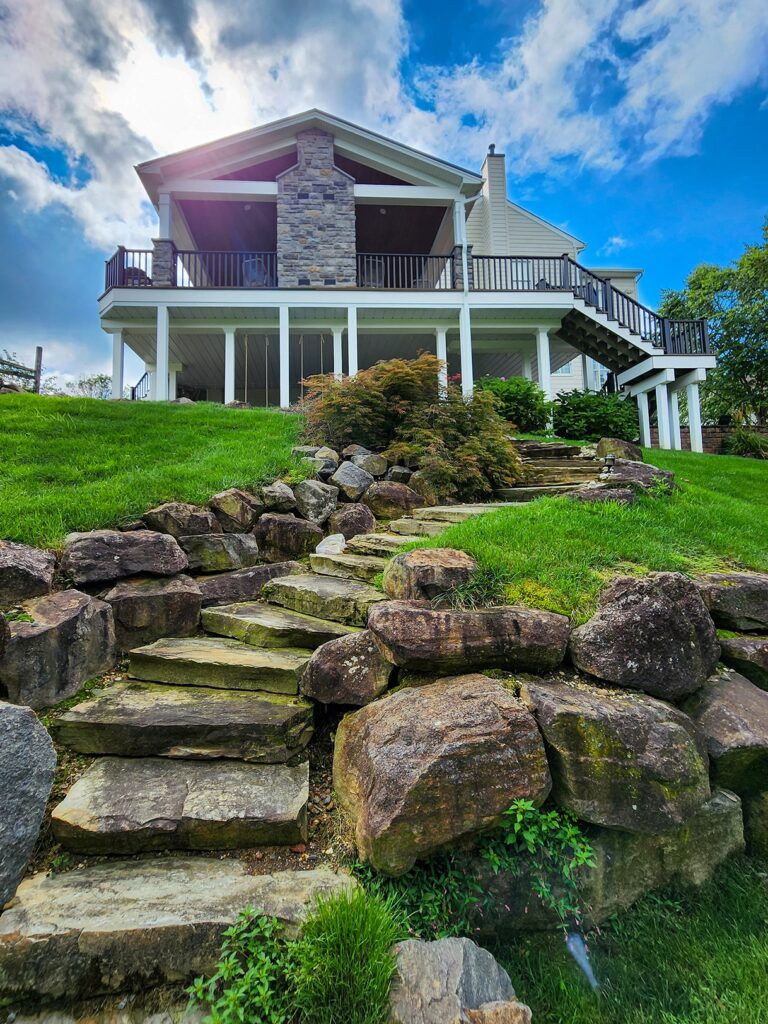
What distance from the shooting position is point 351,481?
4676 millimetres

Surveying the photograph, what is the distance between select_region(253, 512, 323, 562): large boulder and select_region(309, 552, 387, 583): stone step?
0.90 feet

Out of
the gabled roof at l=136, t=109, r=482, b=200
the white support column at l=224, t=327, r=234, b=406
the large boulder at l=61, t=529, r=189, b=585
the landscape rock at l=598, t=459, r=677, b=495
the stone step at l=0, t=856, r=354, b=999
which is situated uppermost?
the gabled roof at l=136, t=109, r=482, b=200

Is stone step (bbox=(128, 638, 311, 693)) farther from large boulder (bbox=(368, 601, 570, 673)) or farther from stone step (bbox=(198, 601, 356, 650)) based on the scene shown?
large boulder (bbox=(368, 601, 570, 673))

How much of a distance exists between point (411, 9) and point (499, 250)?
229 inches

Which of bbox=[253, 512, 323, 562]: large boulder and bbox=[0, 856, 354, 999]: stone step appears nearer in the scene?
bbox=[0, 856, 354, 999]: stone step

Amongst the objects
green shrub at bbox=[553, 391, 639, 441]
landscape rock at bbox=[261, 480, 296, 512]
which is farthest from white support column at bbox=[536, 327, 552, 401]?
landscape rock at bbox=[261, 480, 296, 512]

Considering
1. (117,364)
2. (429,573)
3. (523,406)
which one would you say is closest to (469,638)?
(429,573)

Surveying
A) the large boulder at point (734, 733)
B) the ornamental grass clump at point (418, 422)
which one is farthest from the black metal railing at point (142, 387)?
the large boulder at point (734, 733)

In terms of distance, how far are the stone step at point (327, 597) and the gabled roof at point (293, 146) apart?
12205 millimetres

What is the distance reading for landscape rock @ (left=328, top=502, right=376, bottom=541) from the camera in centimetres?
420

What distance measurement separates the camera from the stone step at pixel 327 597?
9.15ft

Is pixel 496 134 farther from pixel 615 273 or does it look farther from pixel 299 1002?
pixel 299 1002

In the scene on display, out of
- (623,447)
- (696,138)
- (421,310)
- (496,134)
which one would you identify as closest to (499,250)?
(496,134)

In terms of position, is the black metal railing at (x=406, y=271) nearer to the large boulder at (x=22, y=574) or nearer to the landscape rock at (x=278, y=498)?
the landscape rock at (x=278, y=498)
